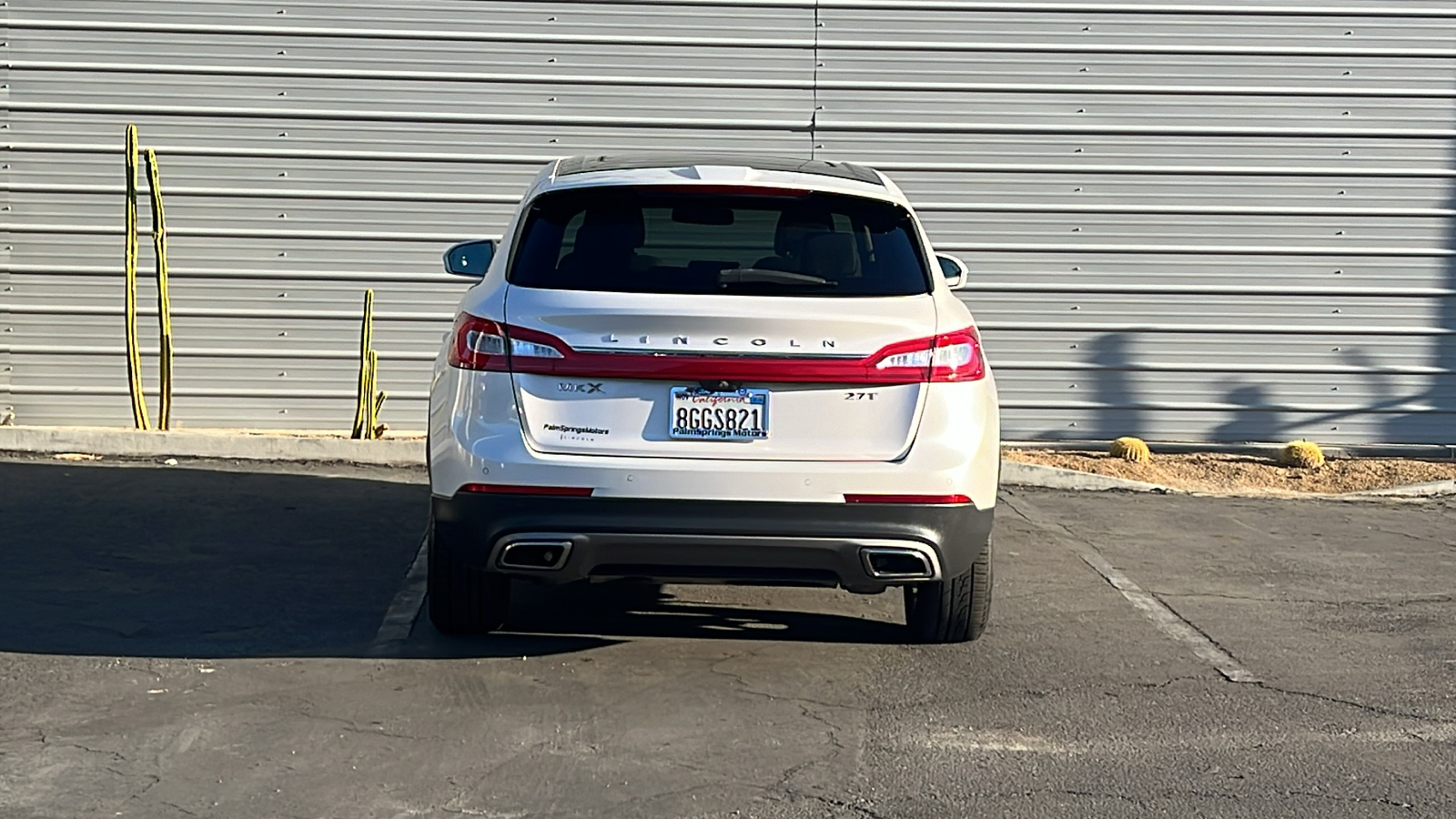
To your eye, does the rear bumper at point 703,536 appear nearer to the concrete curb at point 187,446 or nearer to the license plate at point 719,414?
the license plate at point 719,414

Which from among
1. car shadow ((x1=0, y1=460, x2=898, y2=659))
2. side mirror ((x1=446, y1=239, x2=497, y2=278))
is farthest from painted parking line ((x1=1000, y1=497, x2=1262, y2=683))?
side mirror ((x1=446, y1=239, x2=497, y2=278))

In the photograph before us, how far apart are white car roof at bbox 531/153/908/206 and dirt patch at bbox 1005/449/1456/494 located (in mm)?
5240

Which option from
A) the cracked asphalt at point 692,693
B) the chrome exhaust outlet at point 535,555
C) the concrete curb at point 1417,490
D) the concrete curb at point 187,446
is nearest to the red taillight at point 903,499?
the cracked asphalt at point 692,693

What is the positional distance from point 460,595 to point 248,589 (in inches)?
54.5

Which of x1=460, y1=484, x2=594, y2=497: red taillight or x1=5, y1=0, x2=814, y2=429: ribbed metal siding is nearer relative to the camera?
x1=460, y1=484, x2=594, y2=497: red taillight

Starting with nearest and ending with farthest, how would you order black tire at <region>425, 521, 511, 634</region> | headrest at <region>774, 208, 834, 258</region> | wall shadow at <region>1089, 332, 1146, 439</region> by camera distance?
headrest at <region>774, 208, 834, 258</region> < black tire at <region>425, 521, 511, 634</region> < wall shadow at <region>1089, 332, 1146, 439</region>

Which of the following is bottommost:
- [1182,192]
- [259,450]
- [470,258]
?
[259,450]

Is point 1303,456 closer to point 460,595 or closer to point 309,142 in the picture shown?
point 309,142

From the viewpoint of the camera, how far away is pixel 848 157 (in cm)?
1151

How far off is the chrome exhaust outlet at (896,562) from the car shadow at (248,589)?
3.01 feet

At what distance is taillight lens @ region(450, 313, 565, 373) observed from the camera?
5.40 m

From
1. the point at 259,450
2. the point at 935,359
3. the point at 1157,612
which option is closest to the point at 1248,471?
the point at 1157,612

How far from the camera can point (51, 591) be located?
6797mm

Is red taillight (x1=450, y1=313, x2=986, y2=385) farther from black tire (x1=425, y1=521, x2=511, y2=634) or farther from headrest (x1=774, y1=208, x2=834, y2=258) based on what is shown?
black tire (x1=425, y1=521, x2=511, y2=634)
